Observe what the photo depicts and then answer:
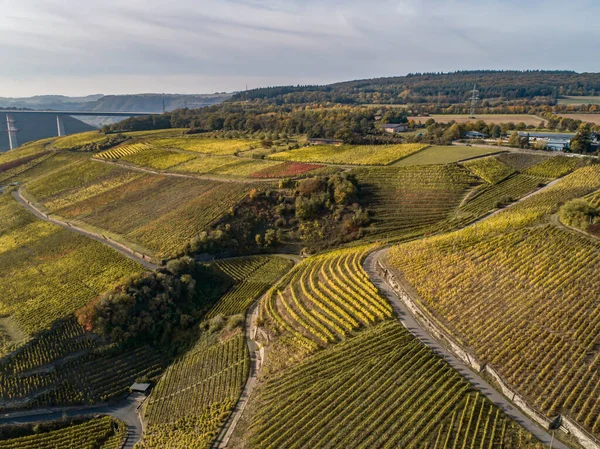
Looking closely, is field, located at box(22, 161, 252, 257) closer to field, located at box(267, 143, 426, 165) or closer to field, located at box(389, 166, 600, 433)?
field, located at box(267, 143, 426, 165)

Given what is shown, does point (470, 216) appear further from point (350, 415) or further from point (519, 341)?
point (350, 415)

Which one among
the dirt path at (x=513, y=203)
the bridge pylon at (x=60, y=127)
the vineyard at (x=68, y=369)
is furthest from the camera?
the bridge pylon at (x=60, y=127)

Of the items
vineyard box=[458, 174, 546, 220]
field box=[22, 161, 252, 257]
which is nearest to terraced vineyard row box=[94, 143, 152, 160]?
field box=[22, 161, 252, 257]

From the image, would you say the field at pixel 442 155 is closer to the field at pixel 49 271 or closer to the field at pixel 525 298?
the field at pixel 525 298

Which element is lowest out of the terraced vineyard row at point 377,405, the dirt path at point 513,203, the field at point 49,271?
the field at point 49,271

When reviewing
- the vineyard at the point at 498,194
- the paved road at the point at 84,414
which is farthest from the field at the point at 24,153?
the vineyard at the point at 498,194
